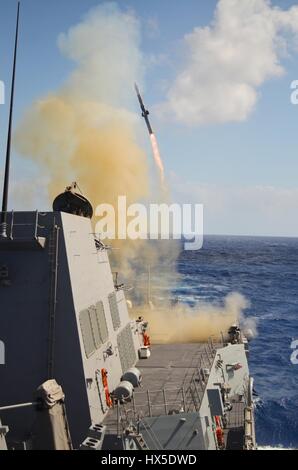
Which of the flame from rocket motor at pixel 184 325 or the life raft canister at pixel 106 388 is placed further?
the flame from rocket motor at pixel 184 325

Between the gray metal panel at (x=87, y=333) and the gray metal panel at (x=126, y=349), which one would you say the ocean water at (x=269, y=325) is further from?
the gray metal panel at (x=87, y=333)

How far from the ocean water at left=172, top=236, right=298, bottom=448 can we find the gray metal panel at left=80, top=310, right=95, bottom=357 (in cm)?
1454

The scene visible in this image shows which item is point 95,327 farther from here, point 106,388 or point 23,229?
point 23,229

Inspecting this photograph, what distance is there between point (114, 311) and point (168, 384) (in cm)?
342

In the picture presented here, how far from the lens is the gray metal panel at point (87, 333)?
43.5 ft

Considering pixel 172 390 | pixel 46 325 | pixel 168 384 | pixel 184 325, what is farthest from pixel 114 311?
pixel 184 325

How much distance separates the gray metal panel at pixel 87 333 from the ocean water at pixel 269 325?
14.5 metres

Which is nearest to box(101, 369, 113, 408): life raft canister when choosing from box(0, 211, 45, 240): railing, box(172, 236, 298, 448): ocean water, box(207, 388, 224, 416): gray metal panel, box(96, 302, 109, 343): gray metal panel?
box(96, 302, 109, 343): gray metal panel

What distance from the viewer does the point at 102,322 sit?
50.9 ft

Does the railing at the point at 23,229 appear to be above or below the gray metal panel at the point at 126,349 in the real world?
above

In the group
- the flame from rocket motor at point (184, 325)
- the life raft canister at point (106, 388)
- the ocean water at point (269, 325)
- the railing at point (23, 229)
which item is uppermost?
the railing at point (23, 229)

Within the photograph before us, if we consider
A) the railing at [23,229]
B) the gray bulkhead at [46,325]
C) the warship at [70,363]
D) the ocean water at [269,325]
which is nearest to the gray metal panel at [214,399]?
the warship at [70,363]

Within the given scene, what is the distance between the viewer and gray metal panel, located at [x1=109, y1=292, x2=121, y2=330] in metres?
17.5
